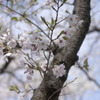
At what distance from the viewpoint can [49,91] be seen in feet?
2.89

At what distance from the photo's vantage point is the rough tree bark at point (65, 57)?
0.87 meters

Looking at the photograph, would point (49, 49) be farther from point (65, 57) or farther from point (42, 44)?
point (65, 57)

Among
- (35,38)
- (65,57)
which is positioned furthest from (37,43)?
(65,57)

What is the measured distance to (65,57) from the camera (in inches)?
39.0

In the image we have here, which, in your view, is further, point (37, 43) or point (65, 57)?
point (65, 57)

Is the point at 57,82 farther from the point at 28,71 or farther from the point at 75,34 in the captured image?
the point at 75,34

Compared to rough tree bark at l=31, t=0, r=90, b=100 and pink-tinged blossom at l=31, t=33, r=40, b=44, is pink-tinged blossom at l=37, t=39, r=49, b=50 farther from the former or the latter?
rough tree bark at l=31, t=0, r=90, b=100

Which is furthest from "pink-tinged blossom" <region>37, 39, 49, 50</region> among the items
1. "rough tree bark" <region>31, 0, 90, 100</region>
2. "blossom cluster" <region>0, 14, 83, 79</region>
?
"rough tree bark" <region>31, 0, 90, 100</region>

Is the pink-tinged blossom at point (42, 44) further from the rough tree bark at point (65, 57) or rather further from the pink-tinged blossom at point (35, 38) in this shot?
the rough tree bark at point (65, 57)

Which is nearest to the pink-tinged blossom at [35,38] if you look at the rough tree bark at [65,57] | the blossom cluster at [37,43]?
the blossom cluster at [37,43]

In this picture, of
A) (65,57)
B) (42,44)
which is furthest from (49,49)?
(65,57)

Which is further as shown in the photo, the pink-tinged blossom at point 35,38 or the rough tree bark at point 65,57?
the rough tree bark at point 65,57

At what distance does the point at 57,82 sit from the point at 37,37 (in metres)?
0.31

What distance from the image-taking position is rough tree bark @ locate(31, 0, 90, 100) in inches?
34.4
